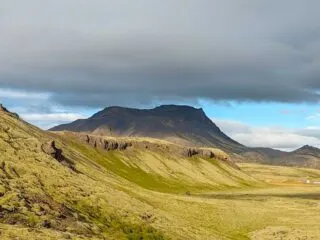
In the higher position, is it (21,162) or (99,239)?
(21,162)

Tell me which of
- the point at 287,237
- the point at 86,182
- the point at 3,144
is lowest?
the point at 287,237

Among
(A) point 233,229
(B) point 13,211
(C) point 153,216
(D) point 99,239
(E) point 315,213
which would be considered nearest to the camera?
(D) point 99,239

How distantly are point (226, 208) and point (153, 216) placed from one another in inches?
1296

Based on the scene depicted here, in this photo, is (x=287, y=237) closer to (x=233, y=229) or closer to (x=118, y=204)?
(x=233, y=229)

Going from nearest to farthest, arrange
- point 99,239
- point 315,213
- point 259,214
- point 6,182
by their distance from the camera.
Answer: point 99,239
point 6,182
point 259,214
point 315,213

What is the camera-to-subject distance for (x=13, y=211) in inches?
2421

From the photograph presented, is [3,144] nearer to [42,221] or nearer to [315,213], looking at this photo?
[42,221]

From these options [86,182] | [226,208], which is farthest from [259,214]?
[86,182]

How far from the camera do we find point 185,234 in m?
77.4

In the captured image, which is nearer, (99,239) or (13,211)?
(99,239)

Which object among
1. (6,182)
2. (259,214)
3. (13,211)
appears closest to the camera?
(13,211)

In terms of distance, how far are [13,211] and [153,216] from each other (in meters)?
30.7

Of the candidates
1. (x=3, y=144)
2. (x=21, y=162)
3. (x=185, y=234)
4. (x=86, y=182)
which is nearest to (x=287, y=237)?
(x=185, y=234)

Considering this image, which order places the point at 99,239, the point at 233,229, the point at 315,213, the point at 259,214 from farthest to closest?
1. the point at 315,213
2. the point at 259,214
3. the point at 233,229
4. the point at 99,239
